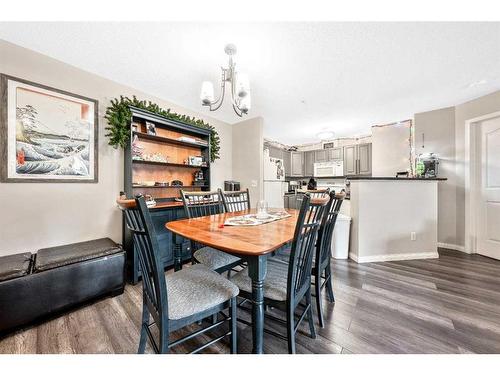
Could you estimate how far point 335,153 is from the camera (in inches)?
218

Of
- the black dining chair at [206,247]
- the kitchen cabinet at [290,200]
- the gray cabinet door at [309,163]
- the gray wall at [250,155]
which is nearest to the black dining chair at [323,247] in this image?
the black dining chair at [206,247]

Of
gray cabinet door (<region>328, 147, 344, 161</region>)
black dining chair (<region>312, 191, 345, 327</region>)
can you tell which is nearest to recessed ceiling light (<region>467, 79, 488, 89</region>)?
black dining chair (<region>312, 191, 345, 327</region>)

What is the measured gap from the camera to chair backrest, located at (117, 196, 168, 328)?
0.90m

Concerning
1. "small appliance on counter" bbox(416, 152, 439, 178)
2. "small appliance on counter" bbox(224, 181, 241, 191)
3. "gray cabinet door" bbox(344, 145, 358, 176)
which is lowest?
"small appliance on counter" bbox(224, 181, 241, 191)

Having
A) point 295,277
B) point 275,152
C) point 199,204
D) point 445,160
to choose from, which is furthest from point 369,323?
point 275,152

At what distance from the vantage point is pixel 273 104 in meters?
3.20

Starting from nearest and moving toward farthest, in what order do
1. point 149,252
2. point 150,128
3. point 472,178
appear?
point 149,252 < point 150,128 < point 472,178

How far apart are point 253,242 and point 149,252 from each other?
53 centimetres

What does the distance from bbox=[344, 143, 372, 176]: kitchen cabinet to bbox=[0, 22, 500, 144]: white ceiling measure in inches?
74.2

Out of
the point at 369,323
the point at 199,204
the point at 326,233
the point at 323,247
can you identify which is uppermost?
the point at 199,204

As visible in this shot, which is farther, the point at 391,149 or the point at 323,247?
the point at 391,149

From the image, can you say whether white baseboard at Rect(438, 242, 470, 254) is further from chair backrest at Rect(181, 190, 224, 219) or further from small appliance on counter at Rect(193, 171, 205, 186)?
small appliance on counter at Rect(193, 171, 205, 186)

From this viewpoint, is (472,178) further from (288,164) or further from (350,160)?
(288,164)

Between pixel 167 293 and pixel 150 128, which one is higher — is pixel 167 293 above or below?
below
